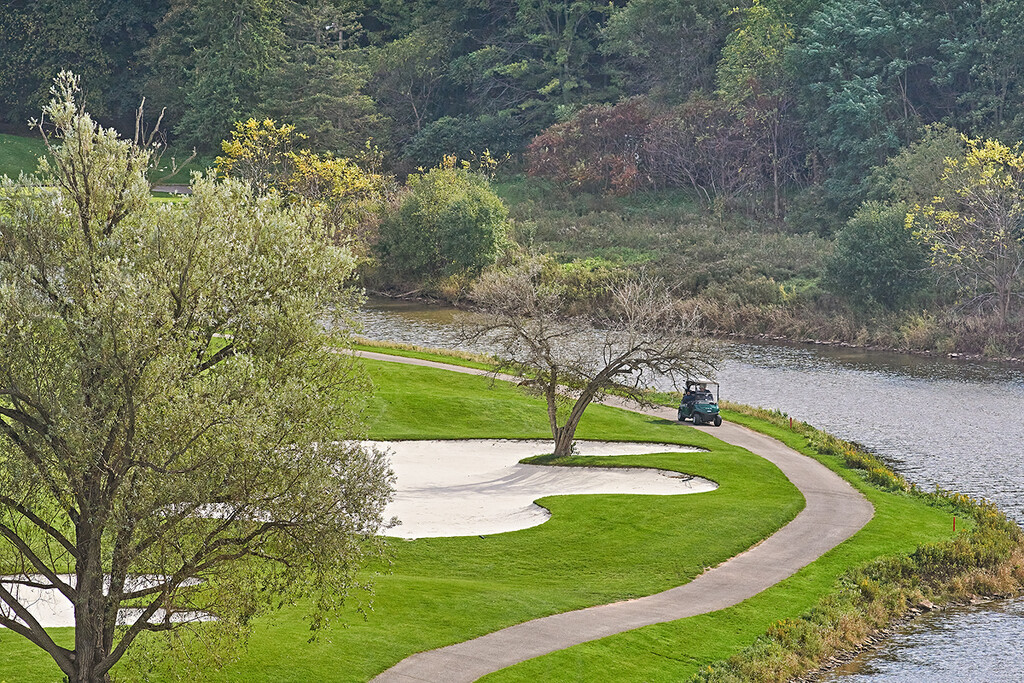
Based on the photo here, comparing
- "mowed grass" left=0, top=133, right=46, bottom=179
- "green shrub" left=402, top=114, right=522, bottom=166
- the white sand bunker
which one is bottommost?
the white sand bunker

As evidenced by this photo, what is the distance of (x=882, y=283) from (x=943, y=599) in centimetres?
5020

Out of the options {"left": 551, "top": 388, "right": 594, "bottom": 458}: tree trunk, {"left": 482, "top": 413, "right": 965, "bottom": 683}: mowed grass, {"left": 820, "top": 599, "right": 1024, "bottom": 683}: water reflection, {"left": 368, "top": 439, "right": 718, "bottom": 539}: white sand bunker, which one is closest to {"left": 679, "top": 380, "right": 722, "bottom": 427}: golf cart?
{"left": 368, "top": 439, "right": 718, "bottom": 539}: white sand bunker

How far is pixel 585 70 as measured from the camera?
128875 mm

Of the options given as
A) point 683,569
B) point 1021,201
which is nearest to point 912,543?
point 683,569

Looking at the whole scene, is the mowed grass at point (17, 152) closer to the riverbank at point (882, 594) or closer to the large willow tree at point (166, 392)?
the riverbank at point (882, 594)

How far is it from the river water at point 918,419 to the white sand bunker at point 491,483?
6.49 m

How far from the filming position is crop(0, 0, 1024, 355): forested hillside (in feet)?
275

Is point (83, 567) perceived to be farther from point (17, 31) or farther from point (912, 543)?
point (17, 31)

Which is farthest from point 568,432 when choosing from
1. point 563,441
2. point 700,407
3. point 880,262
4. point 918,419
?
point 880,262

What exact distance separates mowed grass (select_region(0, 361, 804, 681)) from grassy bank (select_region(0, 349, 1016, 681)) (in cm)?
6

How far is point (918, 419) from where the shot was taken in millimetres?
60312

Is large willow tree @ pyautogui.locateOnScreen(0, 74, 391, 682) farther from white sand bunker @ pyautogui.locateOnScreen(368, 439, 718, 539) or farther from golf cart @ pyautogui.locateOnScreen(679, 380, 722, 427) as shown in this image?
golf cart @ pyautogui.locateOnScreen(679, 380, 722, 427)

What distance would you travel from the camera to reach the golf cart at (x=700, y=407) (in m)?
57.0

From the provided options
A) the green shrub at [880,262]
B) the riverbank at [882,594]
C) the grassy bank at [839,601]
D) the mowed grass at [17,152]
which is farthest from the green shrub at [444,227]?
the riverbank at [882,594]
